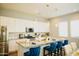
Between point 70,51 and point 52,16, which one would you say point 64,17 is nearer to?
point 52,16

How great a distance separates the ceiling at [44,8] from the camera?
1.91m

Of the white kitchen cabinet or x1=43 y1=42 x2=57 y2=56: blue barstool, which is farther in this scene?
x1=43 y1=42 x2=57 y2=56: blue barstool

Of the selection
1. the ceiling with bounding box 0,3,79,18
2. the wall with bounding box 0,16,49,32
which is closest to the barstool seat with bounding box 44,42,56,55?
the wall with bounding box 0,16,49,32

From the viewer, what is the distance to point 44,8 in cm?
194

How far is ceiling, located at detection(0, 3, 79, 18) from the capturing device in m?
1.91

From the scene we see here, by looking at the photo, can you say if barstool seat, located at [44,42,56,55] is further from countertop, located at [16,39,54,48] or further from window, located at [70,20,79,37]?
window, located at [70,20,79,37]

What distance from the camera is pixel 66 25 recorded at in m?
1.96

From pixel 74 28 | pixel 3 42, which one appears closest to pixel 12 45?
pixel 3 42

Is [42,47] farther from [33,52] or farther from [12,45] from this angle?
[12,45]

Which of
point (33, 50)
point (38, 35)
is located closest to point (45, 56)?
point (33, 50)

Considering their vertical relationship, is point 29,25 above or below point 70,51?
above

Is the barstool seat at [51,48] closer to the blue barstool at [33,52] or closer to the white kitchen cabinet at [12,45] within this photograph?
the blue barstool at [33,52]

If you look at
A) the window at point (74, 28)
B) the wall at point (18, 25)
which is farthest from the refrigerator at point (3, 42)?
the window at point (74, 28)

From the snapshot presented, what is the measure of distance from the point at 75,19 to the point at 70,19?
0.09 meters
